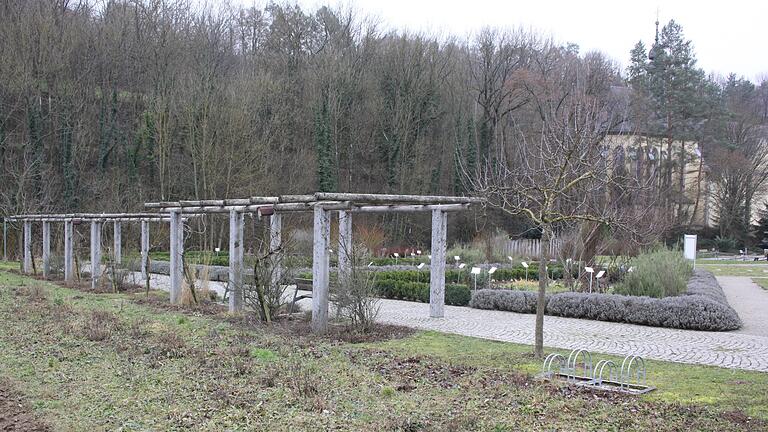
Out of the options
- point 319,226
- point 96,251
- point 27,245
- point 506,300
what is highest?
point 319,226

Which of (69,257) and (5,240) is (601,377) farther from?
(5,240)

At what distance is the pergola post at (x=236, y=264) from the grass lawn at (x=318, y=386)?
1.86m

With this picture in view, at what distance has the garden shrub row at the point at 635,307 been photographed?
12.5m

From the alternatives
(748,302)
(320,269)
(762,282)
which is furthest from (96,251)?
(762,282)

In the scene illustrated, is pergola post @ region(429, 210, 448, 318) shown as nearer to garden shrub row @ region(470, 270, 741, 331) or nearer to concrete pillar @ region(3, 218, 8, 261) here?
garden shrub row @ region(470, 270, 741, 331)

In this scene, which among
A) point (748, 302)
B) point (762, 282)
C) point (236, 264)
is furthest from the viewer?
point (762, 282)

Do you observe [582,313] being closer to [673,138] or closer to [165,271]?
[165,271]

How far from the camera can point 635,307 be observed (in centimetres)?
1309

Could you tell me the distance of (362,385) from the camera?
23.6 feet

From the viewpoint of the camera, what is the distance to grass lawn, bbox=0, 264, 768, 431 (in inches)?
230

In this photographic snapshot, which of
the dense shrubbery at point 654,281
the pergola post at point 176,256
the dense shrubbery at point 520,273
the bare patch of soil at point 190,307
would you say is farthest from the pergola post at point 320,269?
the dense shrubbery at point 520,273

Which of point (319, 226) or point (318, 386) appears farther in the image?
point (319, 226)

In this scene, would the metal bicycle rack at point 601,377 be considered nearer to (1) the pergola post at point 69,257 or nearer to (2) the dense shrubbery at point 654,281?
(2) the dense shrubbery at point 654,281

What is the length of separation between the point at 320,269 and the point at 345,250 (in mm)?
509
